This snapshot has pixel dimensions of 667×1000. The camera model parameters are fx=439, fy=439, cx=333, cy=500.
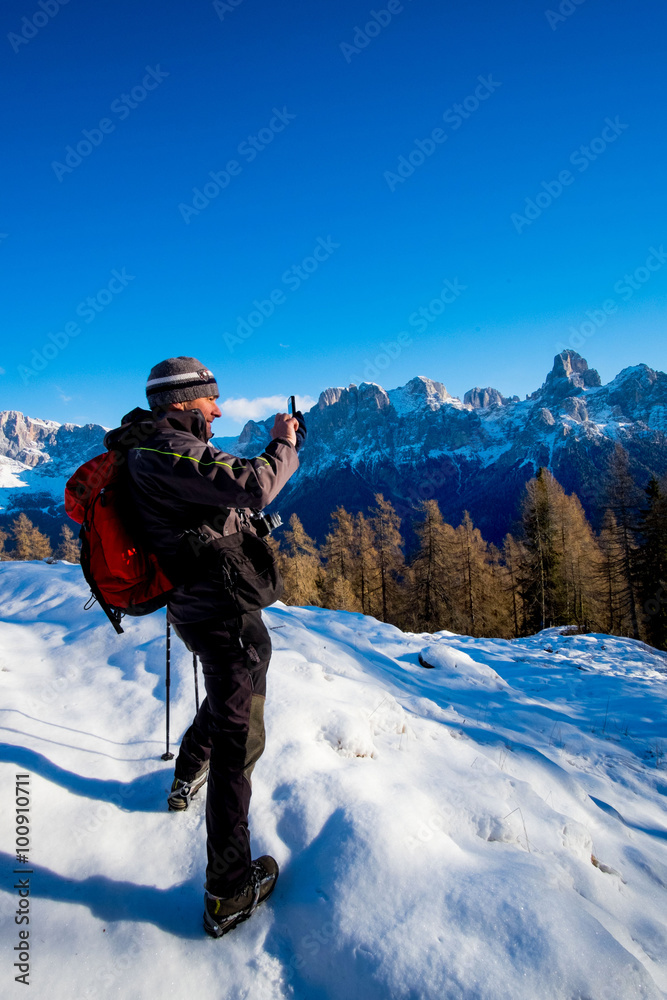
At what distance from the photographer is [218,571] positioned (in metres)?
2.43

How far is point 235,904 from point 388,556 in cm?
3423

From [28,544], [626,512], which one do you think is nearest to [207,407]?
[626,512]

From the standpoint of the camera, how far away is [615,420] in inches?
7505

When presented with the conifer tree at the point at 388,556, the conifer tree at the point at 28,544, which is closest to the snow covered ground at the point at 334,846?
A: the conifer tree at the point at 388,556

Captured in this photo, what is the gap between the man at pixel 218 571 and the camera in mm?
2291

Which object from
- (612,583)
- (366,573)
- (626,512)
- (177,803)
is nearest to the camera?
(177,803)

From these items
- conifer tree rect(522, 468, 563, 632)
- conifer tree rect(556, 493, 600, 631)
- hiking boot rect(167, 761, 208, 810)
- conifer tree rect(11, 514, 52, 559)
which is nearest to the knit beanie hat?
hiking boot rect(167, 761, 208, 810)

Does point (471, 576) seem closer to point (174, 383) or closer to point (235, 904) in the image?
point (235, 904)

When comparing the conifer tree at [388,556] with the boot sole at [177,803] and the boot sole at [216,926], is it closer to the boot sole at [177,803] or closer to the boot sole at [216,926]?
the boot sole at [177,803]

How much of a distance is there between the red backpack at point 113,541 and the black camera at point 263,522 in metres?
0.60

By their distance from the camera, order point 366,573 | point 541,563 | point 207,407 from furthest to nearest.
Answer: point 366,573
point 541,563
point 207,407

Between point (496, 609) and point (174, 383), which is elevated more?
point (174, 383)

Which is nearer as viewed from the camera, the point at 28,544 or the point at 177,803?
the point at 177,803

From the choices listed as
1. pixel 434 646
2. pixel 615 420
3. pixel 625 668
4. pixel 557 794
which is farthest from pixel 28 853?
pixel 615 420
